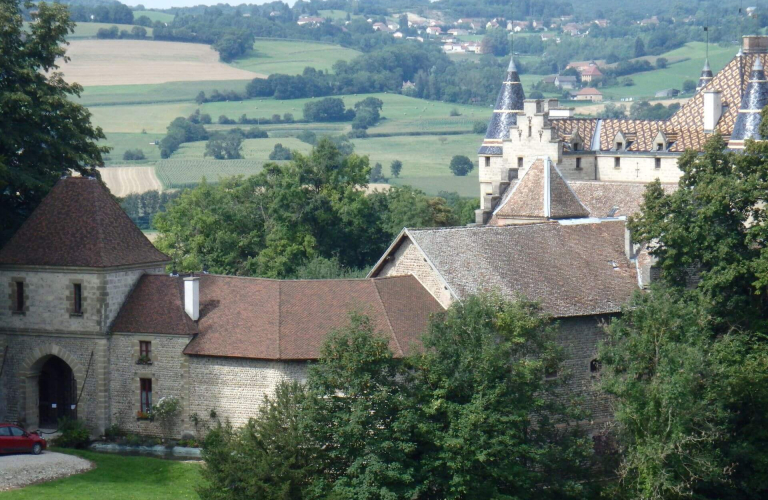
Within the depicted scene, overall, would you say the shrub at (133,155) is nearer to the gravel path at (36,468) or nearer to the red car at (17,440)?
the gravel path at (36,468)

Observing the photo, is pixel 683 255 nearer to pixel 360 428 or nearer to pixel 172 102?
pixel 360 428

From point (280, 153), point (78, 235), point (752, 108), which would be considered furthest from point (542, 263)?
point (280, 153)

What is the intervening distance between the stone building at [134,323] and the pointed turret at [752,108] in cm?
2431

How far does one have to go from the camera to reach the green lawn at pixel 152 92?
538 feet

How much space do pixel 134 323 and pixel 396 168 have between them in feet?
327

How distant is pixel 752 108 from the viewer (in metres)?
68.9

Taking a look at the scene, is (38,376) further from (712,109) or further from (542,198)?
(712,109)

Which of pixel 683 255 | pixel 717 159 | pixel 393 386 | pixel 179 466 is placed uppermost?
pixel 717 159

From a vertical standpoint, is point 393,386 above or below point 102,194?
below

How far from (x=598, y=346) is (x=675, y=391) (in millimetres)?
4743

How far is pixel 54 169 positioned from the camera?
60.5 metres

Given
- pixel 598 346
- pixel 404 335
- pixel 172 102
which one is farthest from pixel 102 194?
pixel 172 102

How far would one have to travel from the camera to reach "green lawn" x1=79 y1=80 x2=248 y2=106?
538 ft

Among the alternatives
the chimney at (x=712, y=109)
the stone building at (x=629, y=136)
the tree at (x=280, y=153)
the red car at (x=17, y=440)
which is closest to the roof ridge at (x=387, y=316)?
the red car at (x=17, y=440)
